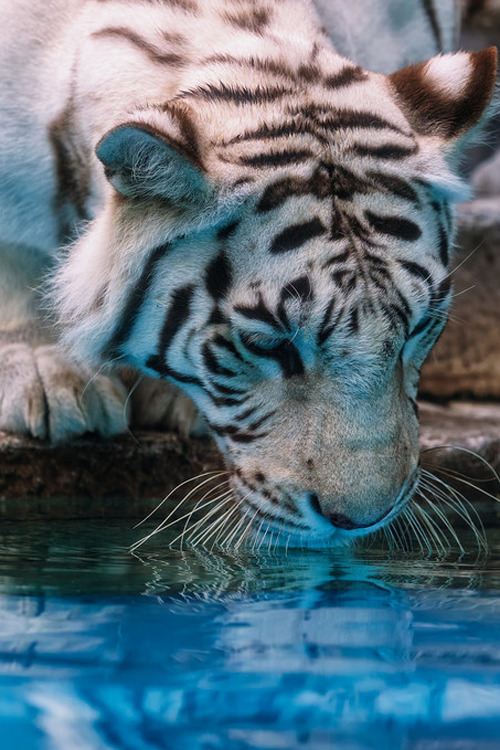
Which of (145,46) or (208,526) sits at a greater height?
(145,46)

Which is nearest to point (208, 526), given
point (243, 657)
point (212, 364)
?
point (212, 364)

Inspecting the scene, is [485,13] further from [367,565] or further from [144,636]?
[144,636]

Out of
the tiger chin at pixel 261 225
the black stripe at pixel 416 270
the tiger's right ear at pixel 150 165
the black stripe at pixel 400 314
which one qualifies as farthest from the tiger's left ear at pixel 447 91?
the tiger's right ear at pixel 150 165

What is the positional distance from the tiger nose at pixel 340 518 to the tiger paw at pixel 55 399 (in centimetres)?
71

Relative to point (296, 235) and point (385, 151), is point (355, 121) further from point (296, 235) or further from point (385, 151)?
point (296, 235)

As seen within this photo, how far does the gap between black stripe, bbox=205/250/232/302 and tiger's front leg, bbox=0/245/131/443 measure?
0.48m

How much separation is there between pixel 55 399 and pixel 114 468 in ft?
0.72

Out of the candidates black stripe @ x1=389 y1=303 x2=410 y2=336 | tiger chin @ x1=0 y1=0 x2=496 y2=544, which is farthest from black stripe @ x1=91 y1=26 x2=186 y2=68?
black stripe @ x1=389 y1=303 x2=410 y2=336

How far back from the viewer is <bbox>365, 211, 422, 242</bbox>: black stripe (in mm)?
1817

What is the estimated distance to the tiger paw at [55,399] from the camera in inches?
90.7

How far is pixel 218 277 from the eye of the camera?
5.96 ft

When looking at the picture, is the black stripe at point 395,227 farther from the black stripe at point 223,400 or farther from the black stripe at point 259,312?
the black stripe at point 223,400

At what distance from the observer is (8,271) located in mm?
2492

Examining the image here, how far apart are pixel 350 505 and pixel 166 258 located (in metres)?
0.53
